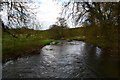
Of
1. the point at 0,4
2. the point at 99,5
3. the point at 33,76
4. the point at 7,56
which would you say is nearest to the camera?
the point at 33,76

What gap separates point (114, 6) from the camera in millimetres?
10578

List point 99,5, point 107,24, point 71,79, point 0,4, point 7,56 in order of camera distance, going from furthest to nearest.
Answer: point 99,5
point 107,24
point 7,56
point 0,4
point 71,79

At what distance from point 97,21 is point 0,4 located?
1042cm

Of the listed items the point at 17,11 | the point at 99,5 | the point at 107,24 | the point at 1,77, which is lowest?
the point at 1,77

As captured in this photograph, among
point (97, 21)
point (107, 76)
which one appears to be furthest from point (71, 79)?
point (97, 21)

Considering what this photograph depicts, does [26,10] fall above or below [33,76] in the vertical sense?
above

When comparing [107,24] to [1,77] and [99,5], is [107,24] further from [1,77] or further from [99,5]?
[1,77]

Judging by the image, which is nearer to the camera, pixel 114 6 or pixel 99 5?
pixel 114 6

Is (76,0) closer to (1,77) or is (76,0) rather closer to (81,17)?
(81,17)

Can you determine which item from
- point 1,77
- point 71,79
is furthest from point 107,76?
point 1,77

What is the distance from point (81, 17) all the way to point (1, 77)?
37.3 ft

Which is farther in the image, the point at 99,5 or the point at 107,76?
the point at 99,5

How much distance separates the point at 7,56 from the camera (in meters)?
11.4

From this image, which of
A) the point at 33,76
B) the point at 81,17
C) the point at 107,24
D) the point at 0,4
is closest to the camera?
the point at 33,76
